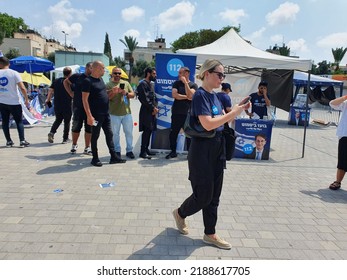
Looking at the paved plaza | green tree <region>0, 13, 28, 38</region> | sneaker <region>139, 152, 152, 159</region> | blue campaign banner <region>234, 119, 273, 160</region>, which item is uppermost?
green tree <region>0, 13, 28, 38</region>

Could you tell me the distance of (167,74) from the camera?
6.66 metres

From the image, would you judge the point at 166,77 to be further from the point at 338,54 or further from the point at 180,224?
the point at 338,54

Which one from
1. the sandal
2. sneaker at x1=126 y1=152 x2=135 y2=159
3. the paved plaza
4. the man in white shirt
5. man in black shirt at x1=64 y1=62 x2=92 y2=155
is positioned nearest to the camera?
the paved plaza

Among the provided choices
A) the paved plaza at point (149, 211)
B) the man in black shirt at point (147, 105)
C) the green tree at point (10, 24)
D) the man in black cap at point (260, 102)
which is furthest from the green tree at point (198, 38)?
the paved plaza at point (149, 211)

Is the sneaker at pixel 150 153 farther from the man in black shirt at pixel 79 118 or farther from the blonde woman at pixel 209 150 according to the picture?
the blonde woman at pixel 209 150

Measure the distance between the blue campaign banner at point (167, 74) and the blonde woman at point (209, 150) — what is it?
3.98m

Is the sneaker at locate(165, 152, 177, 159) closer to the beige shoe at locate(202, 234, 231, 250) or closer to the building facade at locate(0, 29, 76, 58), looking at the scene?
the beige shoe at locate(202, 234, 231, 250)

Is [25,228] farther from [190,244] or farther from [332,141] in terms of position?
[332,141]

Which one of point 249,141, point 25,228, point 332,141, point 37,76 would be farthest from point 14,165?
point 37,76

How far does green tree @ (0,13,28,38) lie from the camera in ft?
208

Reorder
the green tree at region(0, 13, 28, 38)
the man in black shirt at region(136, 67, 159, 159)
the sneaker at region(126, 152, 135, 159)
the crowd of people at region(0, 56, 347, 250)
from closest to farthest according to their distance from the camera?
the crowd of people at region(0, 56, 347, 250) < the man in black shirt at region(136, 67, 159, 159) < the sneaker at region(126, 152, 135, 159) < the green tree at region(0, 13, 28, 38)

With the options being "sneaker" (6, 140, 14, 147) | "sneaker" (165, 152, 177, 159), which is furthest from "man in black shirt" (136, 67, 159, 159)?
"sneaker" (6, 140, 14, 147)

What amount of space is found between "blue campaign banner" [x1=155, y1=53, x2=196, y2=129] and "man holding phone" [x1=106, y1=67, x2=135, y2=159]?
85cm

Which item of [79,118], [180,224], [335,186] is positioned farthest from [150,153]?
[335,186]
